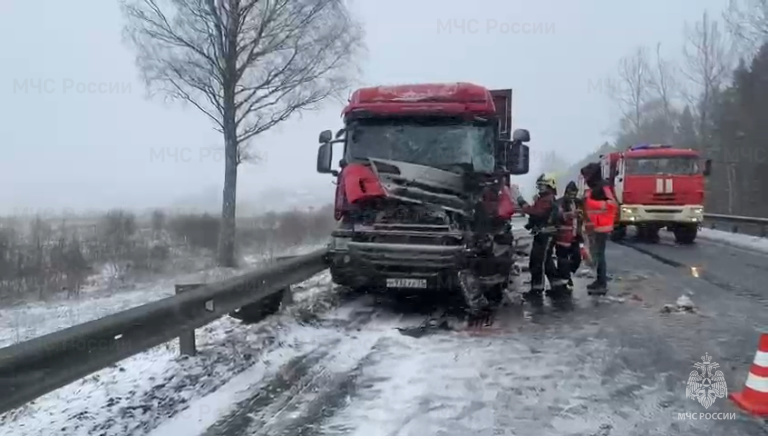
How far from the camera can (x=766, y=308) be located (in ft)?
28.9

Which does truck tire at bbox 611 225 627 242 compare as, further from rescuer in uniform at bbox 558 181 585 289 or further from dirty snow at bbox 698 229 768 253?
rescuer in uniform at bbox 558 181 585 289

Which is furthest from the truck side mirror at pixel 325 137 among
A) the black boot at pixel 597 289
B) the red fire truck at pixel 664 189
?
the red fire truck at pixel 664 189

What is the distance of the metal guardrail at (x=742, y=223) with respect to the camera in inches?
848

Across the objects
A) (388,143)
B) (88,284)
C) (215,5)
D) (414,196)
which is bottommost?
(88,284)

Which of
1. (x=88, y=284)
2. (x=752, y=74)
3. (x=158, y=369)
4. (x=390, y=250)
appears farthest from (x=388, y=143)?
(x=752, y=74)

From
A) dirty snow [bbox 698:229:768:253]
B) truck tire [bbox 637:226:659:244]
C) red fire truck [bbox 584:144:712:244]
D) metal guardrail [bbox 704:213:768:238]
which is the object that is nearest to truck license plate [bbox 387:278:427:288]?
dirty snow [bbox 698:229:768:253]

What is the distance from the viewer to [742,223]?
23125 mm

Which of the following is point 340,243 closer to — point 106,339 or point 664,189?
point 106,339

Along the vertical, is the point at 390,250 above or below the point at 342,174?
below

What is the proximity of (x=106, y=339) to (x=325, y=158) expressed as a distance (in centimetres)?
581

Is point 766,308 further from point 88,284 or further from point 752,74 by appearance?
point 752,74

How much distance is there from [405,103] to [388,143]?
61cm

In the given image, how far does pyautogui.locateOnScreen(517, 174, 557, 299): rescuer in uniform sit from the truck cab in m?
10.6

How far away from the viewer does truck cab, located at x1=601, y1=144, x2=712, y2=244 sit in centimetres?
1931
